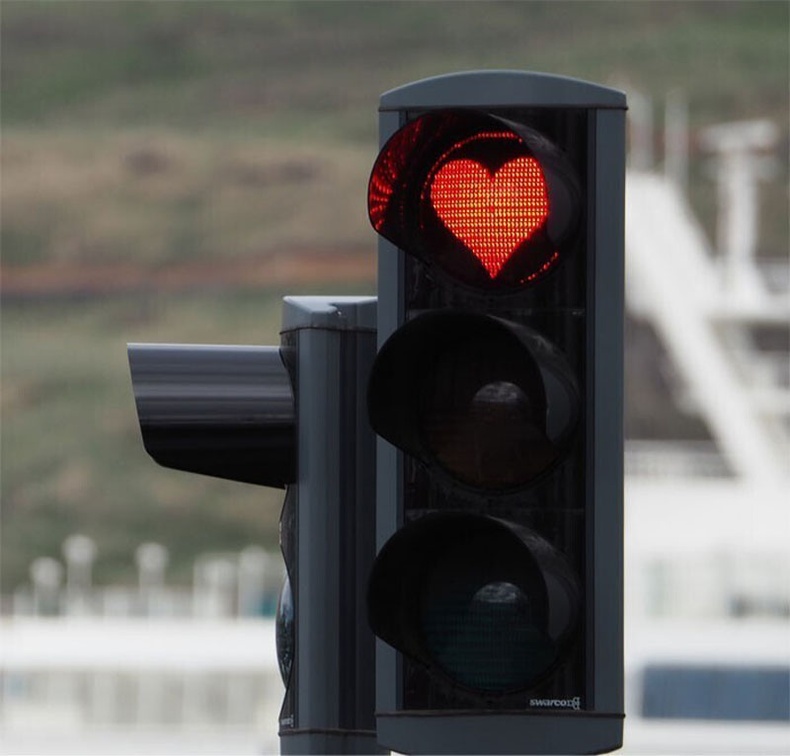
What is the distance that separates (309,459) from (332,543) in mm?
95

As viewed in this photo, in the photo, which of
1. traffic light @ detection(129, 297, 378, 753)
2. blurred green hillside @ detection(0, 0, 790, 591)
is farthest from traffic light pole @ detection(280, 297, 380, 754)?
blurred green hillside @ detection(0, 0, 790, 591)

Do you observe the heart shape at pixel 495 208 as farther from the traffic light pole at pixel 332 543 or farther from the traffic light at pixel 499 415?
the traffic light pole at pixel 332 543

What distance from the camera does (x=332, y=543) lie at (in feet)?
9.12

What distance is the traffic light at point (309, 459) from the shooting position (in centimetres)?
278

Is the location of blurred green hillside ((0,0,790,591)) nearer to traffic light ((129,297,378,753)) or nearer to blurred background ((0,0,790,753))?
blurred background ((0,0,790,753))

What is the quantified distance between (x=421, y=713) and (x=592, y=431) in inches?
12.9

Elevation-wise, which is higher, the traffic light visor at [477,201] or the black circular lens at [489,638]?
the traffic light visor at [477,201]

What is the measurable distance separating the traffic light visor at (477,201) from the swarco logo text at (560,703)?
416 millimetres

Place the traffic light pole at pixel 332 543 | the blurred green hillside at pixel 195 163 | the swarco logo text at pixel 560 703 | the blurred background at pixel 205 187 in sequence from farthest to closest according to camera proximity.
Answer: the blurred green hillside at pixel 195 163
the blurred background at pixel 205 187
the traffic light pole at pixel 332 543
the swarco logo text at pixel 560 703

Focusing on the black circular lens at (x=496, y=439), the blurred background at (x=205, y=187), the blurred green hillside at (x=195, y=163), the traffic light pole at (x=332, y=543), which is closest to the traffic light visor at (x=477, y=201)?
the black circular lens at (x=496, y=439)

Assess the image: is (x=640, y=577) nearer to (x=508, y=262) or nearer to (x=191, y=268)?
(x=508, y=262)

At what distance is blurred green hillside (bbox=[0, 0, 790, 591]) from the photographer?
10538cm

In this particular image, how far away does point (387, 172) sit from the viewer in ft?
8.61

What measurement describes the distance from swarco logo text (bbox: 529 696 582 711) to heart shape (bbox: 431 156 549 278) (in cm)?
43
